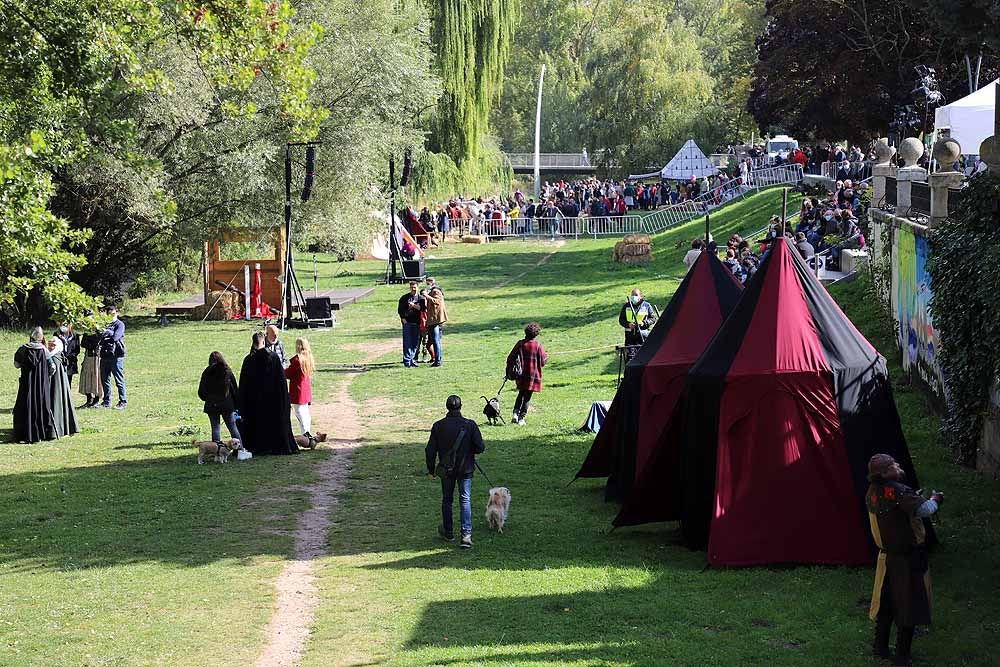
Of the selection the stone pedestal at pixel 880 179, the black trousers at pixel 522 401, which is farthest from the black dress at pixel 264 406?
the stone pedestal at pixel 880 179

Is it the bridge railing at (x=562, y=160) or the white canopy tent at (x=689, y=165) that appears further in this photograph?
the bridge railing at (x=562, y=160)

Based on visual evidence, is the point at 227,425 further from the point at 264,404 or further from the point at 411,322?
the point at 411,322

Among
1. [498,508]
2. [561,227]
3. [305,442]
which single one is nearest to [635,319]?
[305,442]

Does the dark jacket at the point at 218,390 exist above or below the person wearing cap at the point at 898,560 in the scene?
above

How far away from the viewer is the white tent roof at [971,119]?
19812 mm

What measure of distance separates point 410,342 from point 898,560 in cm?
1686

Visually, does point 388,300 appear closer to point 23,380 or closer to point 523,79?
point 23,380

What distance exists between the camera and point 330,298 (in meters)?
36.2

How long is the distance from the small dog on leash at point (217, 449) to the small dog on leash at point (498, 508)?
209 inches

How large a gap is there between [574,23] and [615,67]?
3423 centimetres

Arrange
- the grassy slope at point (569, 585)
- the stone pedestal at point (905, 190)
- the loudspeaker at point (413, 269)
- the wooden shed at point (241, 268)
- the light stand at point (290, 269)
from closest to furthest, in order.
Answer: the grassy slope at point (569, 585) < the stone pedestal at point (905, 190) < the light stand at point (290, 269) < the wooden shed at point (241, 268) < the loudspeaker at point (413, 269)

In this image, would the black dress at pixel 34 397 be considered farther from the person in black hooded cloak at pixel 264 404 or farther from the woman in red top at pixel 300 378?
the woman in red top at pixel 300 378

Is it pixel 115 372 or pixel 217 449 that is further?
pixel 115 372

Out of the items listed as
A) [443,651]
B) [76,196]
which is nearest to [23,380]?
[443,651]
